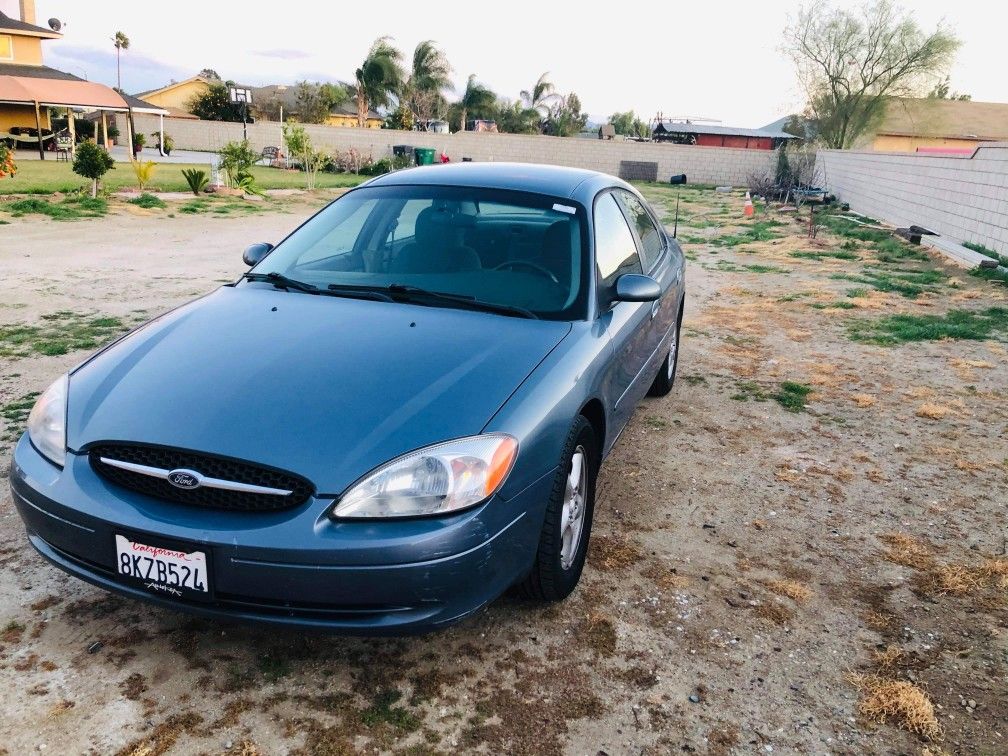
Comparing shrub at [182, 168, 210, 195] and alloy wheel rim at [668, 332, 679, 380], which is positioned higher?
shrub at [182, 168, 210, 195]

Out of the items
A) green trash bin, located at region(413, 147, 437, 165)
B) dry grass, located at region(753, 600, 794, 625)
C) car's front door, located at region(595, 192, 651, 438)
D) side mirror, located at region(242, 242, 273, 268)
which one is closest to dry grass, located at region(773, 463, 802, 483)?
car's front door, located at region(595, 192, 651, 438)

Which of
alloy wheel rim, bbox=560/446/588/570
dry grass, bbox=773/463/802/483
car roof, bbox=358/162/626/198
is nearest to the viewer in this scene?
alloy wheel rim, bbox=560/446/588/570

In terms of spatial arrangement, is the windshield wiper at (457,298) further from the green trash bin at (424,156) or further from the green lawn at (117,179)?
the green trash bin at (424,156)

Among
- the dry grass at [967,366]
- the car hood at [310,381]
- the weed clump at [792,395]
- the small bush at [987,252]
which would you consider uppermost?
the car hood at [310,381]

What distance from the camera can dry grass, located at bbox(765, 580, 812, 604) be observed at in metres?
3.16

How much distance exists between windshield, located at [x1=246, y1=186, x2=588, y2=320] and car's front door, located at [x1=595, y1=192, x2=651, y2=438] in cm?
14

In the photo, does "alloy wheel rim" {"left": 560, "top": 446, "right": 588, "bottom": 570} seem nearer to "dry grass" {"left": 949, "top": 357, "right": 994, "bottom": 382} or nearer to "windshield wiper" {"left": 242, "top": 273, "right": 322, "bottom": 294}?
"windshield wiper" {"left": 242, "top": 273, "right": 322, "bottom": 294}

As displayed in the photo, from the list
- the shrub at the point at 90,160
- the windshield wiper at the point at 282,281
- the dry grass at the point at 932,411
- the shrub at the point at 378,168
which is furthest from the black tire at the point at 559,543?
the shrub at the point at 378,168

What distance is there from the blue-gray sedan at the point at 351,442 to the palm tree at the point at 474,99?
5738cm

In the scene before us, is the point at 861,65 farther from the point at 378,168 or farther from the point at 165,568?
the point at 165,568

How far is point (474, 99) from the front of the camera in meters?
58.5

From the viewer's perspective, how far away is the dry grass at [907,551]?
11.4 ft

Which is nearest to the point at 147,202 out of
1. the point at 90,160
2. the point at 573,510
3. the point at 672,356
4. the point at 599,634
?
the point at 90,160

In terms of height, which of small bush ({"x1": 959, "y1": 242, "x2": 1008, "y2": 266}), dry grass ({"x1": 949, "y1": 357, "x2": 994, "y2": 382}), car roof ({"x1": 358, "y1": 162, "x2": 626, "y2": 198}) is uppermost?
car roof ({"x1": 358, "y1": 162, "x2": 626, "y2": 198})
